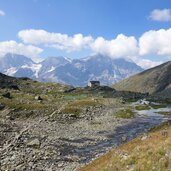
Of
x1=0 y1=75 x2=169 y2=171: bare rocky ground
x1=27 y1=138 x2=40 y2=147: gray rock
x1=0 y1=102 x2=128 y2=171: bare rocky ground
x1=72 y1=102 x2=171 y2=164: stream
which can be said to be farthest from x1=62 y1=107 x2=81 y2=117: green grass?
x1=27 y1=138 x2=40 y2=147: gray rock

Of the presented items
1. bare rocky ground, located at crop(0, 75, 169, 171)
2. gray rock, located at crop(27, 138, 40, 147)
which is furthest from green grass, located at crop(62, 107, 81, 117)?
gray rock, located at crop(27, 138, 40, 147)

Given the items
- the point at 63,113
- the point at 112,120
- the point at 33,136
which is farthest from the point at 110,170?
the point at 63,113

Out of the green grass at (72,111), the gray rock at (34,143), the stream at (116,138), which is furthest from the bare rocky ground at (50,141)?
Answer: the green grass at (72,111)

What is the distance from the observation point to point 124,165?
32.0 m

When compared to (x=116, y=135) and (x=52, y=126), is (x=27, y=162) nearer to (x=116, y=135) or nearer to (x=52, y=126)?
(x=116, y=135)

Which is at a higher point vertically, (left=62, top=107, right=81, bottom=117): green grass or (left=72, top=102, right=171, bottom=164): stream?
(left=62, top=107, right=81, bottom=117): green grass

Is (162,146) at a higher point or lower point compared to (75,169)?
higher

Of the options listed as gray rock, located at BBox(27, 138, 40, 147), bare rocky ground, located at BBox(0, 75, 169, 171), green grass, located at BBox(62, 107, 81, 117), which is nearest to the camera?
bare rocky ground, located at BBox(0, 75, 169, 171)

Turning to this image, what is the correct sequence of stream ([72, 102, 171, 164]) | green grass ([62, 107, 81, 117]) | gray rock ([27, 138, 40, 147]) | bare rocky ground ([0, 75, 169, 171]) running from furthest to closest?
green grass ([62, 107, 81, 117])
gray rock ([27, 138, 40, 147])
stream ([72, 102, 171, 164])
bare rocky ground ([0, 75, 169, 171])

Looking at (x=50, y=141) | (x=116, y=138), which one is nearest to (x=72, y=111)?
(x=116, y=138)

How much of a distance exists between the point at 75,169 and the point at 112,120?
55255 millimetres

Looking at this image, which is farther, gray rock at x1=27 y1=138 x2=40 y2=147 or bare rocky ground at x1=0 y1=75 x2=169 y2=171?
gray rock at x1=27 y1=138 x2=40 y2=147

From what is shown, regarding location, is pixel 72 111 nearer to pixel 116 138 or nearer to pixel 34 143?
pixel 116 138

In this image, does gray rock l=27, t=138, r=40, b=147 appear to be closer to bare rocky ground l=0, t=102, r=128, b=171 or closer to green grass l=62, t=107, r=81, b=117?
bare rocky ground l=0, t=102, r=128, b=171
